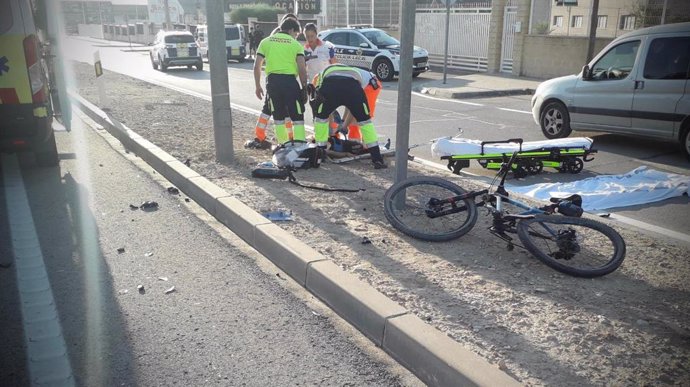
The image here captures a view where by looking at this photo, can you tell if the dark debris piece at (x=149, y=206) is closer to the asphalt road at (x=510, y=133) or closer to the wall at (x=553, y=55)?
the asphalt road at (x=510, y=133)

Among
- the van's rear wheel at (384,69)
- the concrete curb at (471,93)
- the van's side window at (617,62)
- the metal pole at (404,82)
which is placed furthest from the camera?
the van's rear wheel at (384,69)

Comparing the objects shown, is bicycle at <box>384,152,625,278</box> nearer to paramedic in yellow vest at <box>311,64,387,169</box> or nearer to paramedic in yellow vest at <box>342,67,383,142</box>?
paramedic in yellow vest at <box>311,64,387,169</box>

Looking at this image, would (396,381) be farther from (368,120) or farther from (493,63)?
(493,63)

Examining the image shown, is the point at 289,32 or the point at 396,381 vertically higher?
the point at 289,32

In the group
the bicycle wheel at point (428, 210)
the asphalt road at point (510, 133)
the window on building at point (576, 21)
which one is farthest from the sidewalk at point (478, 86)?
the bicycle wheel at point (428, 210)

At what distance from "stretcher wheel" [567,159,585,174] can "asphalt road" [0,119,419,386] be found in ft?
15.2

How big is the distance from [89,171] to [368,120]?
12.4 feet

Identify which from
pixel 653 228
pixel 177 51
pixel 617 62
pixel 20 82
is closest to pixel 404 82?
pixel 653 228

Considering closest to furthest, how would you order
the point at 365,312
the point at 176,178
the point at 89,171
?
the point at 365,312
the point at 176,178
the point at 89,171

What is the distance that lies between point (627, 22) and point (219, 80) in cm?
1602

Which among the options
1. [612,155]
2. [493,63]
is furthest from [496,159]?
[493,63]

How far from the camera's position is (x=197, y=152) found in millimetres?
8492

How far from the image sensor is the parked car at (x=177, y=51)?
2534 centimetres

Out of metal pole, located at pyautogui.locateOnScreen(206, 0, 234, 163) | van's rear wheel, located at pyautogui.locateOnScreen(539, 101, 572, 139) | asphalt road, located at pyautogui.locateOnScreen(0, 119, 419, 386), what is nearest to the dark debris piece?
asphalt road, located at pyautogui.locateOnScreen(0, 119, 419, 386)
